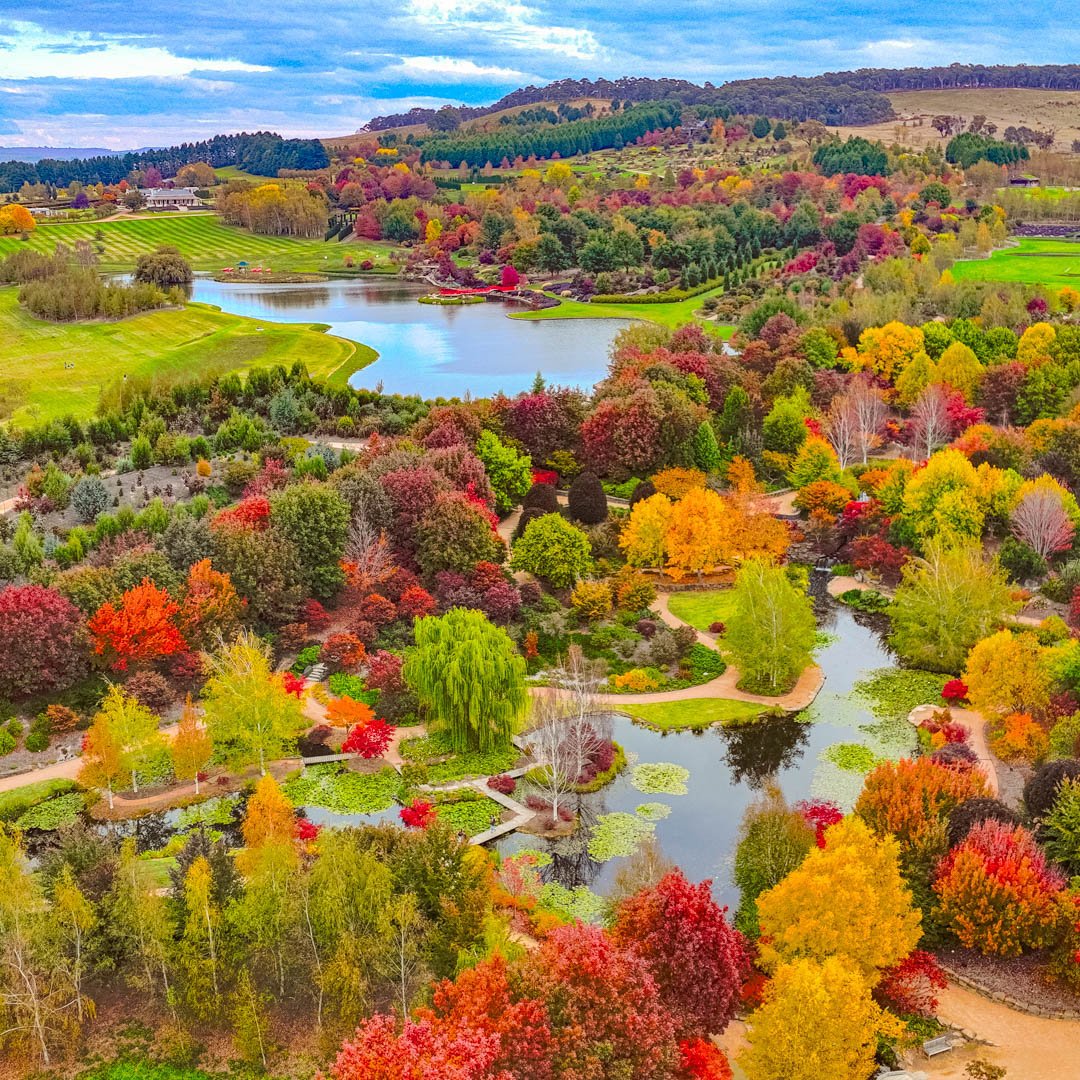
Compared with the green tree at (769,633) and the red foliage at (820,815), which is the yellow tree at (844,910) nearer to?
the red foliage at (820,815)

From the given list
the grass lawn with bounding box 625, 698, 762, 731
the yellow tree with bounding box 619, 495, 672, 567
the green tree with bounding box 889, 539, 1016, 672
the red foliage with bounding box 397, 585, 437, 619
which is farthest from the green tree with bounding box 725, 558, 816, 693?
the red foliage with bounding box 397, 585, 437, 619

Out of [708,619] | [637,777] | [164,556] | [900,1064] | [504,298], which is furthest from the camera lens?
[504,298]

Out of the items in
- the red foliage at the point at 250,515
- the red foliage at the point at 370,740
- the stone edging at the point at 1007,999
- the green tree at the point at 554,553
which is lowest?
the stone edging at the point at 1007,999

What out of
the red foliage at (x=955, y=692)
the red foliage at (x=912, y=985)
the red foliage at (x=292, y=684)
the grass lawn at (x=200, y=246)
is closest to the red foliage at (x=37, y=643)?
the red foliage at (x=292, y=684)

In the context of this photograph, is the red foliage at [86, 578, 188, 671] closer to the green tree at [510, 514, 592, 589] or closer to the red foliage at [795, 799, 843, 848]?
the green tree at [510, 514, 592, 589]

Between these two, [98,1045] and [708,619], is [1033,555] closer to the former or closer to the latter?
[708,619]

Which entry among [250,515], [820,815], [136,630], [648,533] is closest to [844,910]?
[820,815]

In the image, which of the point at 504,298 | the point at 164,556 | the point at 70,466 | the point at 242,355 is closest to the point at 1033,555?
the point at 164,556
